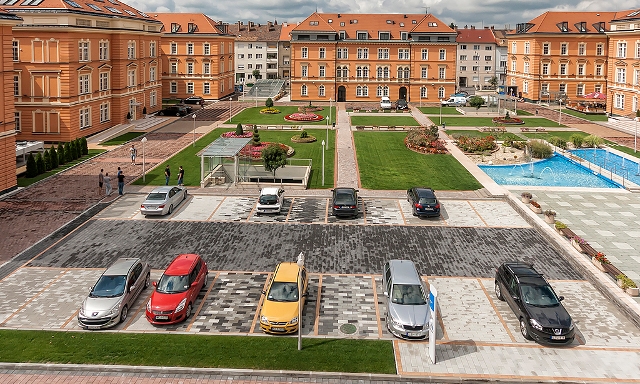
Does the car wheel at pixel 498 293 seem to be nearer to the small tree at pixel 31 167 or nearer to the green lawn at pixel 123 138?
the small tree at pixel 31 167

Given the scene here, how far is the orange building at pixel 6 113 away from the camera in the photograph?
33.2 m

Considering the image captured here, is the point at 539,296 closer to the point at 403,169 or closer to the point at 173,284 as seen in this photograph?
the point at 173,284

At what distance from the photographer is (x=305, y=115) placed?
64.7m

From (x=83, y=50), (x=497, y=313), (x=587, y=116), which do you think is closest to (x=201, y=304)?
(x=497, y=313)

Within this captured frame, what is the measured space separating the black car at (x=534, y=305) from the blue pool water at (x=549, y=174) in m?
19.3

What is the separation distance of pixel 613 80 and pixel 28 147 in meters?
62.7

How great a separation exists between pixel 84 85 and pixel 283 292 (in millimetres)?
39374

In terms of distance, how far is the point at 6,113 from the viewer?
111ft

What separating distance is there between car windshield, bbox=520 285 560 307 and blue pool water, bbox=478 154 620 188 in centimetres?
2036

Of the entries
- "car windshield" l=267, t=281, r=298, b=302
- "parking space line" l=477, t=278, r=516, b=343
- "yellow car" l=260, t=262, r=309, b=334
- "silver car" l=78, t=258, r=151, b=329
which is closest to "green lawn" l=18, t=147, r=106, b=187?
"silver car" l=78, t=258, r=151, b=329

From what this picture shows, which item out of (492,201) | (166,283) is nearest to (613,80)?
(492,201)

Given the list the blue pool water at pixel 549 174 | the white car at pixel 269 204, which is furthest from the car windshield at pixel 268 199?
the blue pool water at pixel 549 174

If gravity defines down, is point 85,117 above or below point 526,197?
above

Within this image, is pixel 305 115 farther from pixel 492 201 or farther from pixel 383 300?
pixel 383 300
